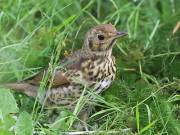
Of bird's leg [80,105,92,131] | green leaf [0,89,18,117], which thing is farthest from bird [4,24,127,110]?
green leaf [0,89,18,117]

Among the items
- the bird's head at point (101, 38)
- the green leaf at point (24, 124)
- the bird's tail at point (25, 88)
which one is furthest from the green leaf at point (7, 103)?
the bird's head at point (101, 38)

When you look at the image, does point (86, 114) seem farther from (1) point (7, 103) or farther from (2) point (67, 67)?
(1) point (7, 103)

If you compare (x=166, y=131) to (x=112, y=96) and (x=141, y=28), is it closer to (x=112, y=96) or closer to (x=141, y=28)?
(x=112, y=96)

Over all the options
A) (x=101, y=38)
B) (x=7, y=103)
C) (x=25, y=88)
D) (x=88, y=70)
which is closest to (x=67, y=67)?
(x=88, y=70)

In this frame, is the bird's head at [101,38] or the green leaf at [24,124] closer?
the green leaf at [24,124]

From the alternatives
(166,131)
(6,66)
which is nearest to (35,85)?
(6,66)

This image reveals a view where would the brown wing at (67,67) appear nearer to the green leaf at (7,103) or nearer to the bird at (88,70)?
the bird at (88,70)

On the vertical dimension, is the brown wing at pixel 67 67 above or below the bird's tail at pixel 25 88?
above
